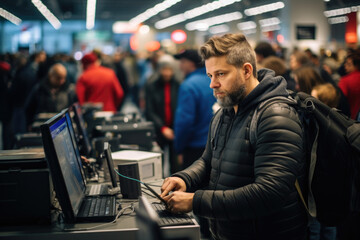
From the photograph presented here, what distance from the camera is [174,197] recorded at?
1925mm

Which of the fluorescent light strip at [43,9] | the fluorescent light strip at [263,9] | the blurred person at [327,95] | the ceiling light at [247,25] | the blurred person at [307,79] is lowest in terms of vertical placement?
the blurred person at [327,95]

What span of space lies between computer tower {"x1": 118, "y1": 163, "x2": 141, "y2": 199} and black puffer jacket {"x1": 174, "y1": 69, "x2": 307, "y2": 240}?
50 centimetres

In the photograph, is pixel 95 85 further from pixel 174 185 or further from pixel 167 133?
pixel 174 185

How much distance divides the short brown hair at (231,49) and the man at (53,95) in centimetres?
377

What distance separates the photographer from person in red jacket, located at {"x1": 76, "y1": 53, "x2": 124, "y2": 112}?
6430 mm

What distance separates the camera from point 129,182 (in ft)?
7.89

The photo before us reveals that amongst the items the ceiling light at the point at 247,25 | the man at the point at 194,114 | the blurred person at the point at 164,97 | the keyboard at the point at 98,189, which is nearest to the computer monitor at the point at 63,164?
the keyboard at the point at 98,189

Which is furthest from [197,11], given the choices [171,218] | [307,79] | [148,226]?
[148,226]

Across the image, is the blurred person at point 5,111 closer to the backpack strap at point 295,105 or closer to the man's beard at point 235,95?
the man's beard at point 235,95

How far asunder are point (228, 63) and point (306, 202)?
775mm

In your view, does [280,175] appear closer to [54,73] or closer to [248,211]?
[248,211]

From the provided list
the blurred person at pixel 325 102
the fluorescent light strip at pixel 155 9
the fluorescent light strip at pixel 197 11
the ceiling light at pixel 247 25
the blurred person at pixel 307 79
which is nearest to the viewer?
the blurred person at pixel 325 102

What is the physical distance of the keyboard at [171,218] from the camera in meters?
1.86

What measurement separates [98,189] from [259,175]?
1.17 meters
